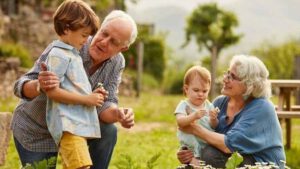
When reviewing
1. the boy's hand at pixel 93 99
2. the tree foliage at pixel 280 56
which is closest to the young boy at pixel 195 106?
the boy's hand at pixel 93 99

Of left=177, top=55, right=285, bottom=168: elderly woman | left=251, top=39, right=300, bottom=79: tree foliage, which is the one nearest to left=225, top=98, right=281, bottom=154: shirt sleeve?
left=177, top=55, right=285, bottom=168: elderly woman

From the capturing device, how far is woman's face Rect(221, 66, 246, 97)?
14.5 ft

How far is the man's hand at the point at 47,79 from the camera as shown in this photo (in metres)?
3.62

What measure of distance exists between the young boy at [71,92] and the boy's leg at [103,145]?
1.66 feet

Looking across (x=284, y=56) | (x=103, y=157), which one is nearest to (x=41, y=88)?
(x=103, y=157)

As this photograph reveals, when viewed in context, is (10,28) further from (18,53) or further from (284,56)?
(284,56)

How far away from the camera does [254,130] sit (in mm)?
4438

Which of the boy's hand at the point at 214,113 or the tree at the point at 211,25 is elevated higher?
the boy's hand at the point at 214,113

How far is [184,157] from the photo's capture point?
179 inches

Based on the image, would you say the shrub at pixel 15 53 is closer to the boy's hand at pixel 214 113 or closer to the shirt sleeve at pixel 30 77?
the boy's hand at pixel 214 113

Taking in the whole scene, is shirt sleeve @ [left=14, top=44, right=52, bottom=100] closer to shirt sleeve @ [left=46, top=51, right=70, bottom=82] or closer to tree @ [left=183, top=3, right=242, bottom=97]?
shirt sleeve @ [left=46, top=51, right=70, bottom=82]

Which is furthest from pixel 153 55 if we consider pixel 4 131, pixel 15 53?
pixel 4 131

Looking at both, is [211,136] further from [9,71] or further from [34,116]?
[9,71]

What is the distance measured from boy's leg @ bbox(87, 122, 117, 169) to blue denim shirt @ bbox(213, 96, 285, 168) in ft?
2.27
